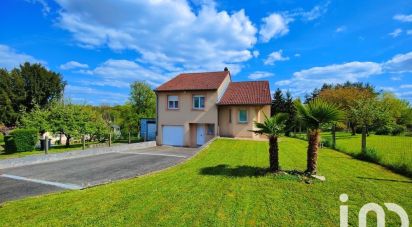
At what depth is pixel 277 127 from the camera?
9883mm

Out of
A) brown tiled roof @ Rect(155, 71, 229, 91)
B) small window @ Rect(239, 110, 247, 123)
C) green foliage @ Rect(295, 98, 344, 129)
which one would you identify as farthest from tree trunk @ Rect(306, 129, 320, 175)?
brown tiled roof @ Rect(155, 71, 229, 91)

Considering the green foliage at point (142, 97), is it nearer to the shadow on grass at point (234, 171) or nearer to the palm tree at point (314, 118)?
the shadow on grass at point (234, 171)

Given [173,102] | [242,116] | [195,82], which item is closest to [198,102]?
[195,82]

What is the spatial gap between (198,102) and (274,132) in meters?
16.1

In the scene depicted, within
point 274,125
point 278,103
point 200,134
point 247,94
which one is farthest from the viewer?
point 278,103

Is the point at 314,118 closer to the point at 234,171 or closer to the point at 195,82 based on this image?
the point at 234,171

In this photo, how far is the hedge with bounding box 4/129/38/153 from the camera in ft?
69.7

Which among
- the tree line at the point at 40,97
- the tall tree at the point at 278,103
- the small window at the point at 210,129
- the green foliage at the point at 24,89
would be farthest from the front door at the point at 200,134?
the green foliage at the point at 24,89

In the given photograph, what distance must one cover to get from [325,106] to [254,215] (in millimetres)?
5404

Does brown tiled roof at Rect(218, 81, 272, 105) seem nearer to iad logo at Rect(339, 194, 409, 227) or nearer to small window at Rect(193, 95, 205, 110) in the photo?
small window at Rect(193, 95, 205, 110)

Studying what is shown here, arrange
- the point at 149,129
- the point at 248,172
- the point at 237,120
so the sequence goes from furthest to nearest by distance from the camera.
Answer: the point at 149,129, the point at 237,120, the point at 248,172

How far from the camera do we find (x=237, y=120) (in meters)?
24.2

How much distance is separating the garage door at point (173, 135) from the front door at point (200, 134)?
1.61 m

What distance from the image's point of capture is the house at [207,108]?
23922 millimetres
